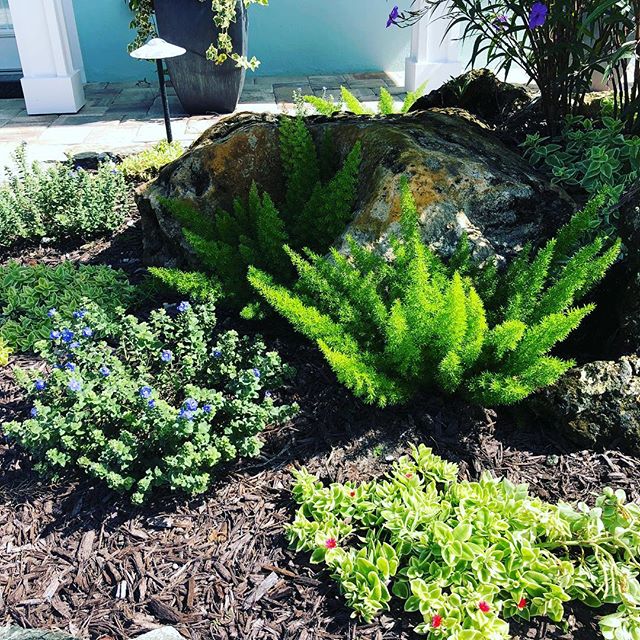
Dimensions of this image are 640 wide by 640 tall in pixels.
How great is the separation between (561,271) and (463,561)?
4.23 ft

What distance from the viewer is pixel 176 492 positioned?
7.93ft

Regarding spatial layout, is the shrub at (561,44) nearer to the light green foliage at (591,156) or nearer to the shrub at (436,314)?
the light green foliage at (591,156)

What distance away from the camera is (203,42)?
6.91m

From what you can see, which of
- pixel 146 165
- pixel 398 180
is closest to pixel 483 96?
pixel 398 180

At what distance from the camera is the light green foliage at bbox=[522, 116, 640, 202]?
11.0ft

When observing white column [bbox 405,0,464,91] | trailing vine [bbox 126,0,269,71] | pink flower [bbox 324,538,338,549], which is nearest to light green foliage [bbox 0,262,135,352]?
pink flower [bbox 324,538,338,549]

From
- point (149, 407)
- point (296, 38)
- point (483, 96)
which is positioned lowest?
point (149, 407)

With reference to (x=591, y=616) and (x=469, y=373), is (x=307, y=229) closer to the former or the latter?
(x=469, y=373)

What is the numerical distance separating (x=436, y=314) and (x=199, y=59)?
5.51 meters

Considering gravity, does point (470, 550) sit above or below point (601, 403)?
below

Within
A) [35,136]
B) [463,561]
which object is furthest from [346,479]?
[35,136]

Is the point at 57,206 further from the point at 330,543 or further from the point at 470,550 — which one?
the point at 470,550

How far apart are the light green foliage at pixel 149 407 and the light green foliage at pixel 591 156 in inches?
69.8

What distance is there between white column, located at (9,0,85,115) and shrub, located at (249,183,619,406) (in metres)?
5.68
